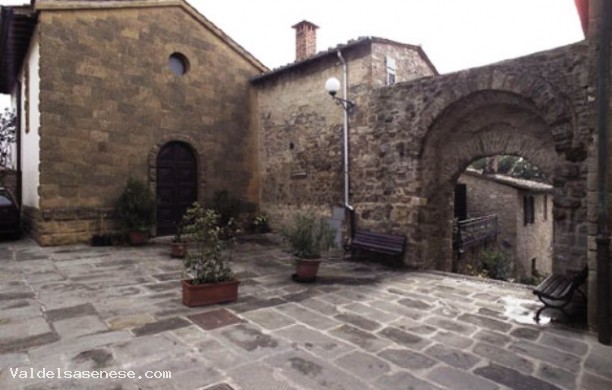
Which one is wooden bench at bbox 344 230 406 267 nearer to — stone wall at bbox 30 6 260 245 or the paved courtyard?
the paved courtyard

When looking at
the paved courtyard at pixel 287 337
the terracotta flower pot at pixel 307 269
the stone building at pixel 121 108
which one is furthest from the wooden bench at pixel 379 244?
the stone building at pixel 121 108

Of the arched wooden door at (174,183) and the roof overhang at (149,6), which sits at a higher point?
the roof overhang at (149,6)

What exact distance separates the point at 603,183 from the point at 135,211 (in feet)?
29.3

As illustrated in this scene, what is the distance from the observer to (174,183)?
1030 cm

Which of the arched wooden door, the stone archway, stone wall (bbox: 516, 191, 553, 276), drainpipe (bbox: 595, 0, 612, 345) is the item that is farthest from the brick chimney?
stone wall (bbox: 516, 191, 553, 276)

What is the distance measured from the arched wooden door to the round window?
79.2 inches

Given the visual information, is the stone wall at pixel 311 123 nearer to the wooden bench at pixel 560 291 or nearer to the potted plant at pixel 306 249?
the potted plant at pixel 306 249

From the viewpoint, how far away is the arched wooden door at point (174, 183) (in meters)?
10.1

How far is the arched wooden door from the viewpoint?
10.1m

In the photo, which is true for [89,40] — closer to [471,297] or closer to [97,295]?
[97,295]

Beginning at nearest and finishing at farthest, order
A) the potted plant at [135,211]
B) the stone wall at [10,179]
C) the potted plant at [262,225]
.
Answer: the potted plant at [135,211] < the potted plant at [262,225] < the stone wall at [10,179]

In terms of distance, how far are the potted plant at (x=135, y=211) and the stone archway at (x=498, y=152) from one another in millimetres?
6430

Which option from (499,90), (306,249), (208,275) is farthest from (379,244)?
(208,275)

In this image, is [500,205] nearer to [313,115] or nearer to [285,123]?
[313,115]
